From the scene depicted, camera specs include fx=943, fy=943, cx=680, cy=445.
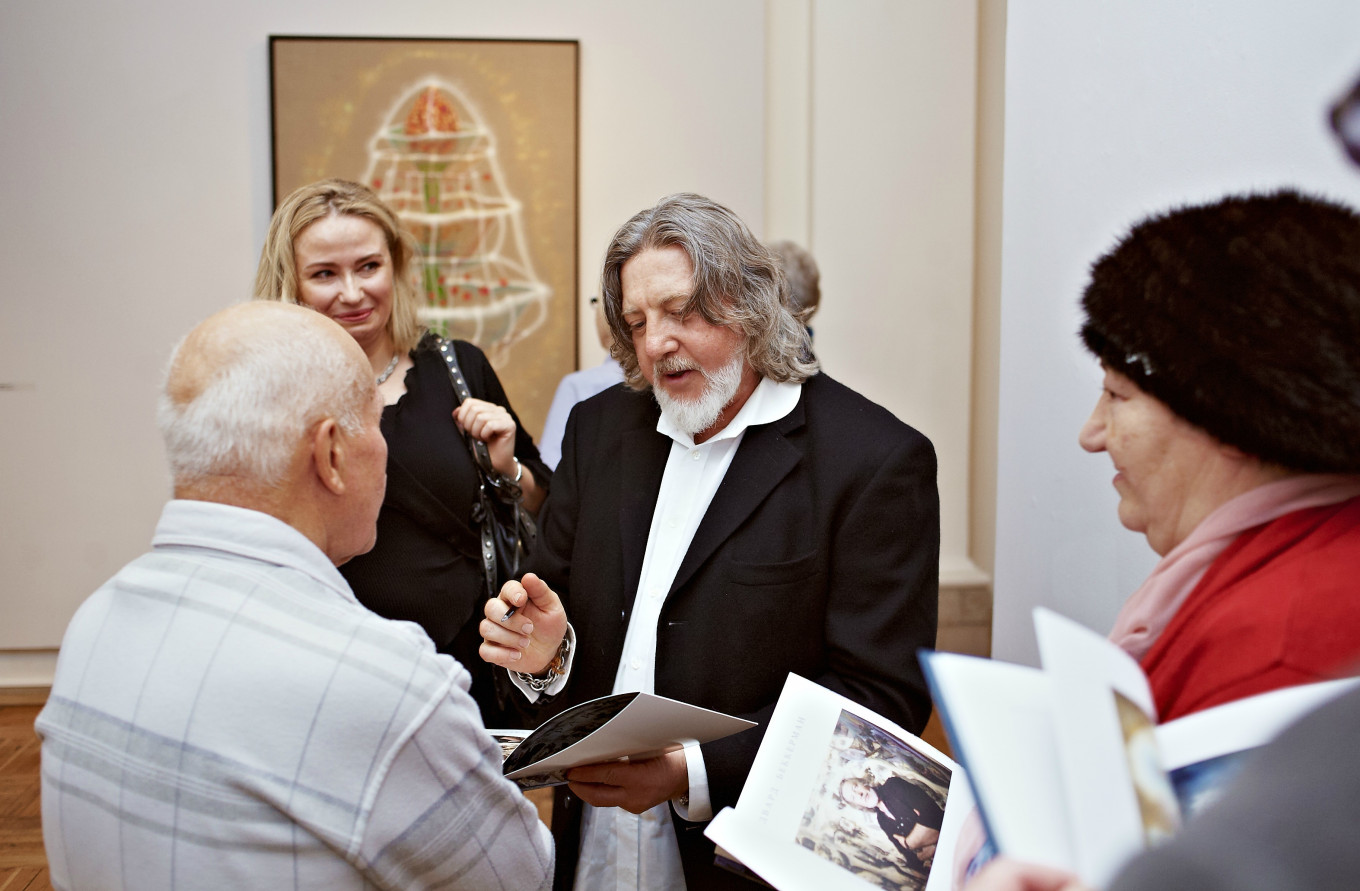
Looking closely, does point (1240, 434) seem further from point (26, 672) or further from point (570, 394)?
point (26, 672)

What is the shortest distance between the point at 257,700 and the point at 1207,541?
97 centimetres

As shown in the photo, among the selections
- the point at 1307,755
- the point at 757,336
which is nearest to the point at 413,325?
the point at 757,336

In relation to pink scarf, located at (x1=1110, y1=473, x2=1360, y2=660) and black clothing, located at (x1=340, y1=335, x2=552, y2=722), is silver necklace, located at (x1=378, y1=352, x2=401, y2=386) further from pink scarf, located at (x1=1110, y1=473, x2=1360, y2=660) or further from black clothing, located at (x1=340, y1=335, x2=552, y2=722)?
pink scarf, located at (x1=1110, y1=473, x2=1360, y2=660)

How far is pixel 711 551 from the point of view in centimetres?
167

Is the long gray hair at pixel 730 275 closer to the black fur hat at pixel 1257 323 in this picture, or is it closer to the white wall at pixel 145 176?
the black fur hat at pixel 1257 323

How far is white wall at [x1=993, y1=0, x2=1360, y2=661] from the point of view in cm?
150

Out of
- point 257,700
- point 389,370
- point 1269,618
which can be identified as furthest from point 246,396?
point 389,370

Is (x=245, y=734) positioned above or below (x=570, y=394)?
below

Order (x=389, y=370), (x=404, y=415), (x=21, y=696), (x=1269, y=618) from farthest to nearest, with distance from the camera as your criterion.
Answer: (x=21, y=696), (x=389, y=370), (x=404, y=415), (x=1269, y=618)

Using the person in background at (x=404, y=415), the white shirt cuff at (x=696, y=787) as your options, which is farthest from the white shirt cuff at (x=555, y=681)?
the person in background at (x=404, y=415)

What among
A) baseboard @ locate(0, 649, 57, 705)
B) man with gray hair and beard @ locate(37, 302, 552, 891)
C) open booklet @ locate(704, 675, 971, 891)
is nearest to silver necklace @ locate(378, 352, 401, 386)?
man with gray hair and beard @ locate(37, 302, 552, 891)

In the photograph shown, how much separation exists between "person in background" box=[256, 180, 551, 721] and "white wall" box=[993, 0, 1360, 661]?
1.35m

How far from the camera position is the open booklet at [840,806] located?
115 centimetres

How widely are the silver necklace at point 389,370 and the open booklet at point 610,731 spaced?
49.6 inches
